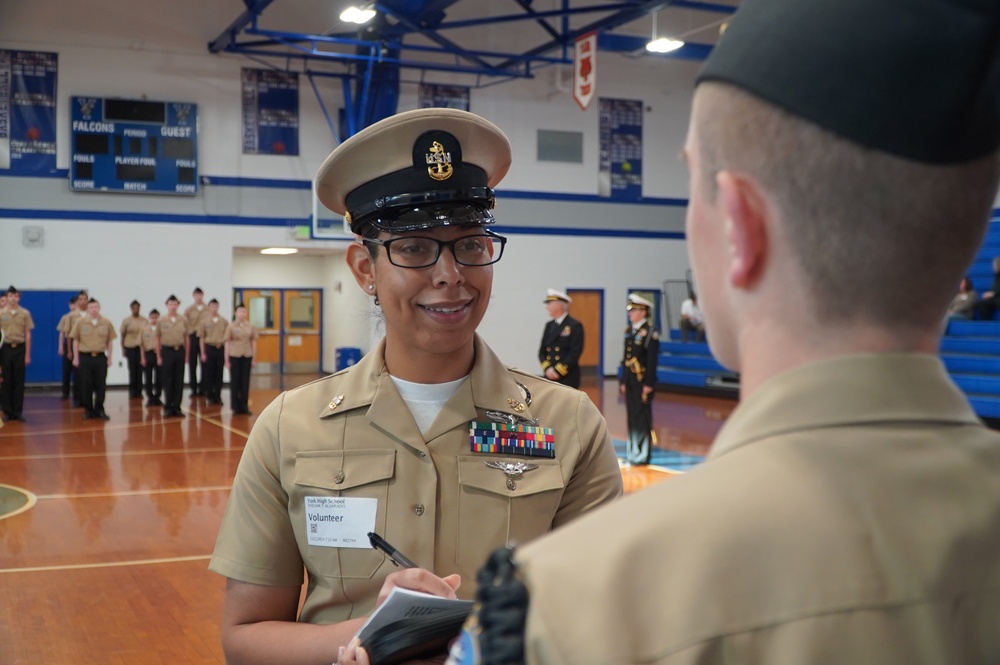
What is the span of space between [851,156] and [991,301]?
1509 cm

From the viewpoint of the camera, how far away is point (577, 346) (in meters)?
9.96

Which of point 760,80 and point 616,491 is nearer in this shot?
point 760,80

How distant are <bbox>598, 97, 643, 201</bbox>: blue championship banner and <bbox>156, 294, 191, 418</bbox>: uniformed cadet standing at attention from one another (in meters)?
9.38

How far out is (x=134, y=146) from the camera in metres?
16.3

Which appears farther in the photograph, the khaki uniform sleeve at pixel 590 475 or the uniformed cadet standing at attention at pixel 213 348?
the uniformed cadet standing at attention at pixel 213 348

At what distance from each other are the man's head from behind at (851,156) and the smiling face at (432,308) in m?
1.10

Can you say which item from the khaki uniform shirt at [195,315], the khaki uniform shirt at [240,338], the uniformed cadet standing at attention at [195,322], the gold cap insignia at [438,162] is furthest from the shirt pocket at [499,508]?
the khaki uniform shirt at [195,315]

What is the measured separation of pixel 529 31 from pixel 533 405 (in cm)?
1777

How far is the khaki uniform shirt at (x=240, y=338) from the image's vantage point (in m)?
13.7

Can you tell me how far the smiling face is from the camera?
177 centimetres

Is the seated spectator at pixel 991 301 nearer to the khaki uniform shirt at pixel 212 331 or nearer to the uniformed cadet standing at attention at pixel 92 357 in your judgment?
the khaki uniform shirt at pixel 212 331

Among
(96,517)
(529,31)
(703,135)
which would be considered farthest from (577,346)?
(529,31)

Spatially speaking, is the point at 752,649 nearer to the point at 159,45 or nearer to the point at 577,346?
Result: the point at 577,346

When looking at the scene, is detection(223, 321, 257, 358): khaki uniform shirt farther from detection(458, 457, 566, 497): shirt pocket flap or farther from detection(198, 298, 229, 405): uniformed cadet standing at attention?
detection(458, 457, 566, 497): shirt pocket flap
